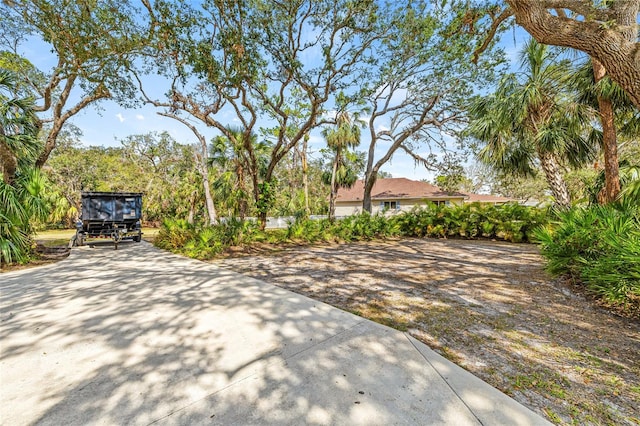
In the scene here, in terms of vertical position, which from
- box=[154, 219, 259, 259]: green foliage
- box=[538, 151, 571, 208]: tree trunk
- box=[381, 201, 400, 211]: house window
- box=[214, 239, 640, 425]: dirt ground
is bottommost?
box=[214, 239, 640, 425]: dirt ground

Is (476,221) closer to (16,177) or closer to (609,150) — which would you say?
(609,150)

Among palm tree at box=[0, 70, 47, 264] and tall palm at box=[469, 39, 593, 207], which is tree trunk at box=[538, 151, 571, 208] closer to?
tall palm at box=[469, 39, 593, 207]

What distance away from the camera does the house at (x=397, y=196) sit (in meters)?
22.2

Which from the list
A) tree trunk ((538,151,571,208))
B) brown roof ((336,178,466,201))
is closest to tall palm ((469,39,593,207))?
tree trunk ((538,151,571,208))

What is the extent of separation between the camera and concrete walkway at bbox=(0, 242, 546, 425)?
1.51m

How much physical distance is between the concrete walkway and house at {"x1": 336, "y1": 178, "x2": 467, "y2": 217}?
19.2 metres

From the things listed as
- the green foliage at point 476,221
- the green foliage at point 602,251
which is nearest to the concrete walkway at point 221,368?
the green foliage at point 602,251

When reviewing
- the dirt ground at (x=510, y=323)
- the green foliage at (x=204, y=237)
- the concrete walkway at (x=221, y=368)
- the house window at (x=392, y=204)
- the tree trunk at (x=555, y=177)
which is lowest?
the dirt ground at (x=510, y=323)

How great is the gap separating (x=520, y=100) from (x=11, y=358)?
10.8 meters

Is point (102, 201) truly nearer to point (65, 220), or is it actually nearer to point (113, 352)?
point (113, 352)

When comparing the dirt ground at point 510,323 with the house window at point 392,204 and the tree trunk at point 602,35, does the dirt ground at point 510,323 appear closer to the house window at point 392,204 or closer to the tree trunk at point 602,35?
the tree trunk at point 602,35

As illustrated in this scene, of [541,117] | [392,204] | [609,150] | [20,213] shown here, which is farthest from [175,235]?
[392,204]

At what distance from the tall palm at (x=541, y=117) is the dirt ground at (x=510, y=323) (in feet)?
12.6

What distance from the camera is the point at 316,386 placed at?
1.75 m
